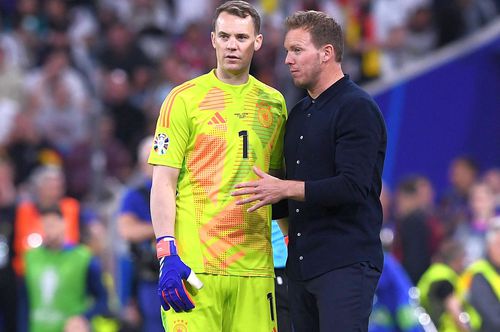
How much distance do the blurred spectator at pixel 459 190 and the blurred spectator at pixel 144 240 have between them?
4.48 meters

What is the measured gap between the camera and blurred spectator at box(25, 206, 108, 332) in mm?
11648

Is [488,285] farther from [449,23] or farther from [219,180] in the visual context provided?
[449,23]

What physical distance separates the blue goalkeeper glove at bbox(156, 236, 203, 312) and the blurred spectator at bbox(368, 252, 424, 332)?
194 inches

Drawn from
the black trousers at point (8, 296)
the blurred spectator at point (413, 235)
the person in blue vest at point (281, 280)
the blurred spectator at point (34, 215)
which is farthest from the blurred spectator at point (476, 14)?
the person in blue vest at point (281, 280)

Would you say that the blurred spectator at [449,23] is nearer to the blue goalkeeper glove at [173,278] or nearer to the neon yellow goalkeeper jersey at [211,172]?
the neon yellow goalkeeper jersey at [211,172]

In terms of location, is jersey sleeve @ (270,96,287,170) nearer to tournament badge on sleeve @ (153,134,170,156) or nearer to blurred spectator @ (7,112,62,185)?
tournament badge on sleeve @ (153,134,170,156)

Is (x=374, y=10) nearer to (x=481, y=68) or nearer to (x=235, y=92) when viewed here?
(x=481, y=68)

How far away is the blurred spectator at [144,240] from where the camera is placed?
1027 cm

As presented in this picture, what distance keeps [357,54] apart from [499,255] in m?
6.08

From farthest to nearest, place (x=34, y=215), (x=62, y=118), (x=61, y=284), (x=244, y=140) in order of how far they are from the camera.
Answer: (x=62, y=118) < (x=34, y=215) < (x=61, y=284) < (x=244, y=140)

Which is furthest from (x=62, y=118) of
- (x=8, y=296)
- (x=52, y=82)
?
(x=8, y=296)

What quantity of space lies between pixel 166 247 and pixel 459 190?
28.3 feet

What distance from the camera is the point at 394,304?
36.9 ft

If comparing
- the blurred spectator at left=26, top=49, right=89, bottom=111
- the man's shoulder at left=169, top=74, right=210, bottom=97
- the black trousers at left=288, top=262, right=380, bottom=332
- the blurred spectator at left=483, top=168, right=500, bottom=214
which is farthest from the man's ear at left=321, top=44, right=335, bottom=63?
the blurred spectator at left=26, top=49, right=89, bottom=111
